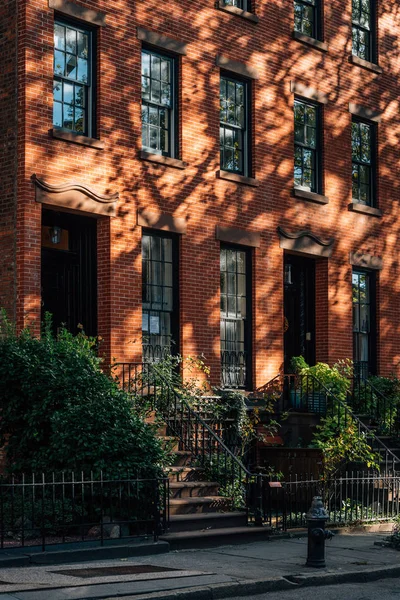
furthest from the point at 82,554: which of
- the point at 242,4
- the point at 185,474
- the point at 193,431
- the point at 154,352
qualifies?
the point at 242,4

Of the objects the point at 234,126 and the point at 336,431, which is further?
the point at 234,126

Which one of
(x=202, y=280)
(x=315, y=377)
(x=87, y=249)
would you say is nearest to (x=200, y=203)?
(x=202, y=280)

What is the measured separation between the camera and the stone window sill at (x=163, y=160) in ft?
57.3

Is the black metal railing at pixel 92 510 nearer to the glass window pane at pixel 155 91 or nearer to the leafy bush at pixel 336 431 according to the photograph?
the leafy bush at pixel 336 431

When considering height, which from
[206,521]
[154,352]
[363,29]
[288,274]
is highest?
[363,29]

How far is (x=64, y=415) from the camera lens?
44.6ft

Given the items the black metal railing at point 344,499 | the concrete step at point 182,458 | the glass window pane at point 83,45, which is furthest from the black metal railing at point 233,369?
the glass window pane at point 83,45

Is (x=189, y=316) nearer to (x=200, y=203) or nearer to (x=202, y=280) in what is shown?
(x=202, y=280)

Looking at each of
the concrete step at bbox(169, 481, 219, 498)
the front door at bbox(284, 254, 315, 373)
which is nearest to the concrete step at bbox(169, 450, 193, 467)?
the concrete step at bbox(169, 481, 219, 498)

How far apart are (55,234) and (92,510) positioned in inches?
205

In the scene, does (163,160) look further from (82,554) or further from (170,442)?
(82,554)

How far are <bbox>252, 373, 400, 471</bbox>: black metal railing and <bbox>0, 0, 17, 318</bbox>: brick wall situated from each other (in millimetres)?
5329

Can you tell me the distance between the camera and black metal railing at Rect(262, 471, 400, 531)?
51.0 ft

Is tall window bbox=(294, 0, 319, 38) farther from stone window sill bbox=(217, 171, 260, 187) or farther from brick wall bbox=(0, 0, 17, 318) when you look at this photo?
brick wall bbox=(0, 0, 17, 318)
